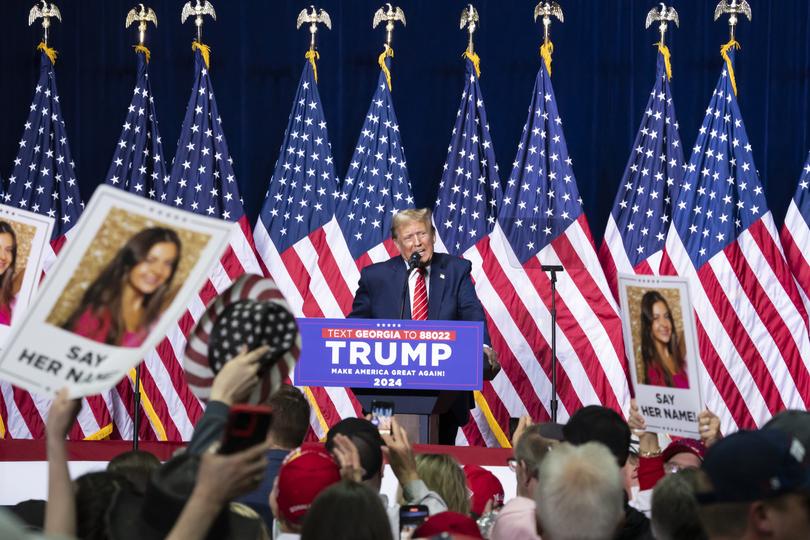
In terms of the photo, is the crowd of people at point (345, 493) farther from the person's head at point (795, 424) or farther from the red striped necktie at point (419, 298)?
the red striped necktie at point (419, 298)

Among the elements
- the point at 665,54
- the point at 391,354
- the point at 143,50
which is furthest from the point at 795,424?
the point at 143,50

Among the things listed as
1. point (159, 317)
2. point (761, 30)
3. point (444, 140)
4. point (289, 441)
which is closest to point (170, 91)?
point (444, 140)

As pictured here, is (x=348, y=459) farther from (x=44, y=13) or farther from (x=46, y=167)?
(x=44, y=13)

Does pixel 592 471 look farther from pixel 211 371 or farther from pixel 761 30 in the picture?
pixel 761 30

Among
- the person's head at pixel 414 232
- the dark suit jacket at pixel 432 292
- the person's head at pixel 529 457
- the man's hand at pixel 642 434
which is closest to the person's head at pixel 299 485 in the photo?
the person's head at pixel 529 457

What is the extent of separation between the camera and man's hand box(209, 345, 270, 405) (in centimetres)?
231

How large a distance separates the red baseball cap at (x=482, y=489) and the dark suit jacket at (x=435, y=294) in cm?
272

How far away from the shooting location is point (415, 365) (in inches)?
261

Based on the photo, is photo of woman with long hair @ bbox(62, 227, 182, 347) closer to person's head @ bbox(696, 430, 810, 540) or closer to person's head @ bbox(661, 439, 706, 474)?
person's head @ bbox(696, 430, 810, 540)

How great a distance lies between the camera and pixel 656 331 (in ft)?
14.5

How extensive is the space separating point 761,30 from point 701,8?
0.50 metres

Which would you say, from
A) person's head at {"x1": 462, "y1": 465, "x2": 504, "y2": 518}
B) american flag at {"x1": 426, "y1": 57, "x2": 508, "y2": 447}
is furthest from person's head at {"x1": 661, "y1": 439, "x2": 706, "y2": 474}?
american flag at {"x1": 426, "y1": 57, "x2": 508, "y2": 447}

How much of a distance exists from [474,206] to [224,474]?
804 centimetres

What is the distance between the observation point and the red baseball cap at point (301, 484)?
3268 millimetres
